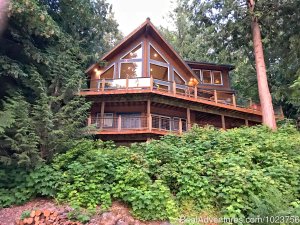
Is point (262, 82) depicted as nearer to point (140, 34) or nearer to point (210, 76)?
point (210, 76)

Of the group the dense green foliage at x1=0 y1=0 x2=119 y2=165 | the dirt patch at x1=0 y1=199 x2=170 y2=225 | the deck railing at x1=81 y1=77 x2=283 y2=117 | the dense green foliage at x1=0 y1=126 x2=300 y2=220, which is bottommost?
the dirt patch at x1=0 y1=199 x2=170 y2=225

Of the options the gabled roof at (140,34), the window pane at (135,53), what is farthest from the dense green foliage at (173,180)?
the window pane at (135,53)

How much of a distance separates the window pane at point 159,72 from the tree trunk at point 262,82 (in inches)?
244

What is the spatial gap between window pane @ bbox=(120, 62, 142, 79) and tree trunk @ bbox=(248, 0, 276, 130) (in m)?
7.60

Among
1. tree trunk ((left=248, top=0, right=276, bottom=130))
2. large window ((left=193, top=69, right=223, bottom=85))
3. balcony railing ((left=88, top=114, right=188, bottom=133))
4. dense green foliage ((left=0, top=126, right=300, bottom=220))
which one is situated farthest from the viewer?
large window ((left=193, top=69, right=223, bottom=85))

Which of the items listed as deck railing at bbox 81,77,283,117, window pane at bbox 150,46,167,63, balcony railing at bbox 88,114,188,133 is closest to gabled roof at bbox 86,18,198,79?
window pane at bbox 150,46,167,63

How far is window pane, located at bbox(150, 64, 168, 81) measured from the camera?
18072 mm

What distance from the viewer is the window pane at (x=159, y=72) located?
18.1 metres

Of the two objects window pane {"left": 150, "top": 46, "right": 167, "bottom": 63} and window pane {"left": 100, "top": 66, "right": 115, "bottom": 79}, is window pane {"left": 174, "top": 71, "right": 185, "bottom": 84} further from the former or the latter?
window pane {"left": 100, "top": 66, "right": 115, "bottom": 79}

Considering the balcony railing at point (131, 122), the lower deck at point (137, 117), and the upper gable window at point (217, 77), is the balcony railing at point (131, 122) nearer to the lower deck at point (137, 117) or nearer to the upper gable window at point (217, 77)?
the lower deck at point (137, 117)

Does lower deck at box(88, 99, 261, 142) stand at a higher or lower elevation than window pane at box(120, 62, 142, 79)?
lower

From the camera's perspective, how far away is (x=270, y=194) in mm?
6152

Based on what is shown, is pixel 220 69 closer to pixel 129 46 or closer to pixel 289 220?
pixel 129 46

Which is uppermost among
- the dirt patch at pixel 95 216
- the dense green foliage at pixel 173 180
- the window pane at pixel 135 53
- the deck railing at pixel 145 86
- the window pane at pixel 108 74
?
the window pane at pixel 135 53
